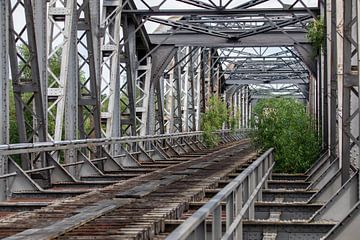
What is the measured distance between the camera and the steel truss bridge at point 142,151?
9.30 metres

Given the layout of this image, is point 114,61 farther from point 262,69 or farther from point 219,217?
point 262,69

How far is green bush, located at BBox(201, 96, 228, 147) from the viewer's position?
4425cm

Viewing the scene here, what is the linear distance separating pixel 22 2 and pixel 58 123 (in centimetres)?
356

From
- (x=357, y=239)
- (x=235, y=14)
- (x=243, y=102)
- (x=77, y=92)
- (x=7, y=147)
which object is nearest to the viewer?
(x=357, y=239)

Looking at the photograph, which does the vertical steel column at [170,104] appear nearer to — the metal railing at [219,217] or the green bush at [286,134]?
the green bush at [286,134]

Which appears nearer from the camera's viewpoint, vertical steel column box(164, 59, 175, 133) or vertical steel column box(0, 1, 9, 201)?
vertical steel column box(0, 1, 9, 201)

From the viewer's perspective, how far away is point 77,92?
66.4 feet

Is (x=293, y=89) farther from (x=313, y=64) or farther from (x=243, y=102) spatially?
(x=313, y=64)

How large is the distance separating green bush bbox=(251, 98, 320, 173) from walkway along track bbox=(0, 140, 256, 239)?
747 centimetres

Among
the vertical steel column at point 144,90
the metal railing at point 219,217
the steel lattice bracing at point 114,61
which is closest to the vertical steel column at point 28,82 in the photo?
the steel lattice bracing at point 114,61

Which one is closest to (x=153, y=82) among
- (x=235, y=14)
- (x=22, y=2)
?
(x=235, y=14)

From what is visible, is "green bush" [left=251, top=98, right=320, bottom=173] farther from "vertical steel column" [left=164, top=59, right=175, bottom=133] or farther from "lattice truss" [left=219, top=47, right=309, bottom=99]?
"lattice truss" [left=219, top=47, right=309, bottom=99]

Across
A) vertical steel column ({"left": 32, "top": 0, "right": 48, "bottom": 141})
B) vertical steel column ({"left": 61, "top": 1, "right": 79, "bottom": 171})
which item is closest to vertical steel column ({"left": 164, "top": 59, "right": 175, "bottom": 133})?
vertical steel column ({"left": 61, "top": 1, "right": 79, "bottom": 171})

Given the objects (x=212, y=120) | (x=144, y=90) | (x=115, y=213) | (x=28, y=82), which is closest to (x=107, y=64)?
(x=144, y=90)
